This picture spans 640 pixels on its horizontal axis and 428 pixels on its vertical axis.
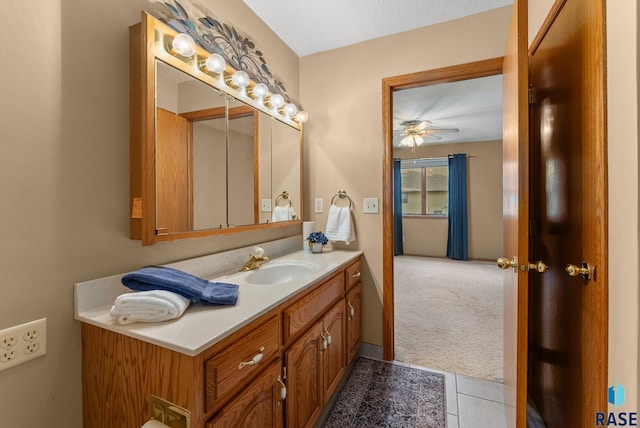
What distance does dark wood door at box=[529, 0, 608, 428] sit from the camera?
0.84 metres

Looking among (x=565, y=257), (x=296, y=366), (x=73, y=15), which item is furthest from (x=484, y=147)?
(x=73, y=15)

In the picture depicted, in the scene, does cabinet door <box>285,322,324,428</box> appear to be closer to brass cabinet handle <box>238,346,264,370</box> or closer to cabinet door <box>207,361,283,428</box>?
cabinet door <box>207,361,283,428</box>

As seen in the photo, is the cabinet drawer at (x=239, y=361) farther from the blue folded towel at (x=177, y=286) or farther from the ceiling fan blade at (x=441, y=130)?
the ceiling fan blade at (x=441, y=130)

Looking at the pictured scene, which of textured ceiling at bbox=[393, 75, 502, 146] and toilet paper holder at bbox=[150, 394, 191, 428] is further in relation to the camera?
textured ceiling at bbox=[393, 75, 502, 146]

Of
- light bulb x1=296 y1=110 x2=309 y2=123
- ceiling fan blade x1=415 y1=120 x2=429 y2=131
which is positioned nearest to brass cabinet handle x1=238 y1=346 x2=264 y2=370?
light bulb x1=296 y1=110 x2=309 y2=123

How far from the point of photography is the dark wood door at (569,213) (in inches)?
33.1

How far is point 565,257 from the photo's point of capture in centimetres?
114

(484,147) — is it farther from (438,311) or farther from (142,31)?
(142,31)

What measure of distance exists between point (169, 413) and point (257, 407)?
0.30 meters

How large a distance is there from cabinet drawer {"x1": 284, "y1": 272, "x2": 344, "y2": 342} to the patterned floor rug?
0.63 metres

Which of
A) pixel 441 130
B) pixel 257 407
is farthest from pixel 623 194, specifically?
pixel 441 130

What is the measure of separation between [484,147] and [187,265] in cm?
577

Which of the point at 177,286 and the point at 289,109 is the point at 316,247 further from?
the point at 177,286

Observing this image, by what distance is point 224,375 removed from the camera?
2.62 feet
